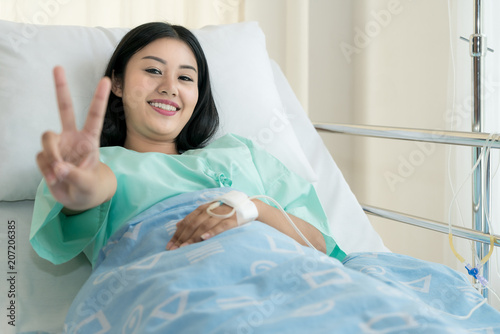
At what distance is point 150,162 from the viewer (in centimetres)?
136

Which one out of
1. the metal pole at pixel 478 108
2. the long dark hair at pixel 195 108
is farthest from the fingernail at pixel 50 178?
the metal pole at pixel 478 108

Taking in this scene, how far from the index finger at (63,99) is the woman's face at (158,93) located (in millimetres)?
578

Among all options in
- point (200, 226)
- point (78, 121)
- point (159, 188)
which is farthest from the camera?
point (78, 121)

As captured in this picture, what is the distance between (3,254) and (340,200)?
99 cm

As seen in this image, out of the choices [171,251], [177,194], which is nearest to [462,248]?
[177,194]

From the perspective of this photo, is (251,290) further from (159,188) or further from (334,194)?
(334,194)

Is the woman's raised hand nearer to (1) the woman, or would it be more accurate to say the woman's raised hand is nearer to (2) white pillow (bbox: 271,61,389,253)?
(1) the woman

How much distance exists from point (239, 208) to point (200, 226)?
85 mm

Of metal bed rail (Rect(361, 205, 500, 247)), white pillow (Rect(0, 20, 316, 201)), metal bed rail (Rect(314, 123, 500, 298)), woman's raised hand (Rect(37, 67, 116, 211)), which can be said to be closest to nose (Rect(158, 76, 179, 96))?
white pillow (Rect(0, 20, 316, 201))

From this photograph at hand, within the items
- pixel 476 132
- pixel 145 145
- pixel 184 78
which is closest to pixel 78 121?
pixel 145 145

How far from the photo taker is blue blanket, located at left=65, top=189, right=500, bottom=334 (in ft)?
2.67

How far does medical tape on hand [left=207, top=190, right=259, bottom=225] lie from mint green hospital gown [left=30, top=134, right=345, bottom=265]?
177mm

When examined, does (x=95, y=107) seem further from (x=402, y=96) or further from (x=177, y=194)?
(x=402, y=96)

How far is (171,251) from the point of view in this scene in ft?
3.47
